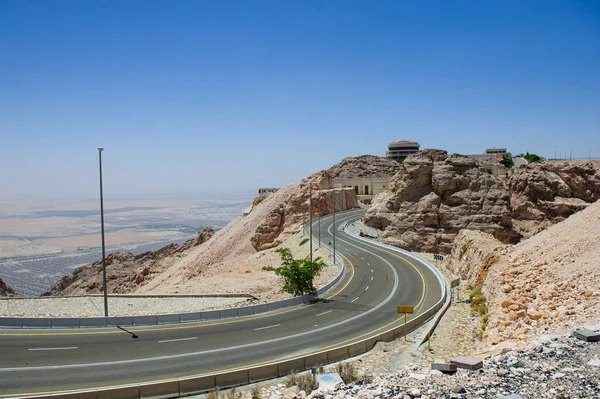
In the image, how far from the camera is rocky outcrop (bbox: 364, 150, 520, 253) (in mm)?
49094

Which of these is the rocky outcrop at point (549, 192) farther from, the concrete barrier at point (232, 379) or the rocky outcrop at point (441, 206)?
the concrete barrier at point (232, 379)

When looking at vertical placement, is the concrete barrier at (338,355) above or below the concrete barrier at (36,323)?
below

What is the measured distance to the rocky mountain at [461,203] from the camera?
49.3m

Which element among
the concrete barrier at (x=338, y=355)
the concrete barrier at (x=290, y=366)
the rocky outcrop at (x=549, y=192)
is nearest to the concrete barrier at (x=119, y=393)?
the concrete barrier at (x=290, y=366)

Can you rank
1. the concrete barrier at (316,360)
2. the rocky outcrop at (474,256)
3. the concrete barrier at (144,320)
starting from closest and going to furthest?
the concrete barrier at (316,360), the concrete barrier at (144,320), the rocky outcrop at (474,256)

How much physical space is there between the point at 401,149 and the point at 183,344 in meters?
161

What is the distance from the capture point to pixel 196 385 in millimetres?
13984

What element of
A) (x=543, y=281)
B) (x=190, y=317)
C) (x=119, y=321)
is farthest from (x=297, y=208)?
(x=543, y=281)

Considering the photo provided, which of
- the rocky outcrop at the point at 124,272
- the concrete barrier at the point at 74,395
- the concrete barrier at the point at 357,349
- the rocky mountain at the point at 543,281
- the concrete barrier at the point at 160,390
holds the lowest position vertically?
the rocky outcrop at the point at 124,272

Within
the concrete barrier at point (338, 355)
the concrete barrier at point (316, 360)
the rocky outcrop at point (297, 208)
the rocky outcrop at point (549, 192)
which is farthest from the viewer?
A: the rocky outcrop at point (297, 208)

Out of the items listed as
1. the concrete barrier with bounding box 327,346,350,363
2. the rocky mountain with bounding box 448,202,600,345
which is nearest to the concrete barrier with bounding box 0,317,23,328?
the concrete barrier with bounding box 327,346,350,363

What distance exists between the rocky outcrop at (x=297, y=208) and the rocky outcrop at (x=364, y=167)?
7409 centimetres

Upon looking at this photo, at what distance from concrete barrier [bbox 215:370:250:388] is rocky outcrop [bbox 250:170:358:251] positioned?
44.9 metres

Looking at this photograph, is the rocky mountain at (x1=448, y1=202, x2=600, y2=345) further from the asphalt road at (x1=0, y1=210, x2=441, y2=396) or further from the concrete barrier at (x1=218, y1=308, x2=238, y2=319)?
the concrete barrier at (x1=218, y1=308, x2=238, y2=319)
